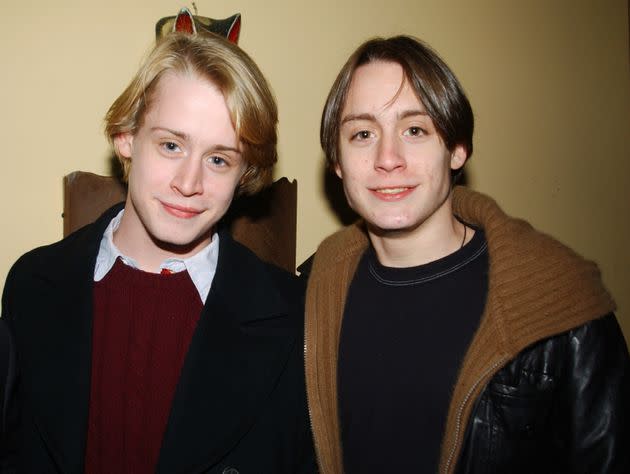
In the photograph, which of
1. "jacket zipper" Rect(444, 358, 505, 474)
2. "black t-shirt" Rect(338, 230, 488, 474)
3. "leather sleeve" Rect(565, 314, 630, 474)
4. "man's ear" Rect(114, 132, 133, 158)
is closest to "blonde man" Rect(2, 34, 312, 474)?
"man's ear" Rect(114, 132, 133, 158)

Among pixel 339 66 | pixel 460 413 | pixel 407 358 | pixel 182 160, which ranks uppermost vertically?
pixel 339 66

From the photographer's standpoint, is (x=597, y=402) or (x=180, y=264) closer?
(x=597, y=402)

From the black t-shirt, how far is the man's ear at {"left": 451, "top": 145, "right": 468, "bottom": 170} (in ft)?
0.66

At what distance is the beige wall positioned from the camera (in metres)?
1.58

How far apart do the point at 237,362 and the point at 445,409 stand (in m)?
0.53

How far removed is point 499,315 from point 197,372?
737 mm

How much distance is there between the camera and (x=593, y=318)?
1228mm

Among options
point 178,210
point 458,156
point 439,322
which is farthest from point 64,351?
point 458,156

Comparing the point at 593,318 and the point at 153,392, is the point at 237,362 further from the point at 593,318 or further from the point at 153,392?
the point at 593,318

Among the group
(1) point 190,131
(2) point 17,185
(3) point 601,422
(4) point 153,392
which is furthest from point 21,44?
(3) point 601,422

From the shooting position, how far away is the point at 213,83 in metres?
1.32

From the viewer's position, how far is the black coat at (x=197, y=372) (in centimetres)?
124

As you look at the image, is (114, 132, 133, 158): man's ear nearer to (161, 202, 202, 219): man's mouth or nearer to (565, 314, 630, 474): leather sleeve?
(161, 202, 202, 219): man's mouth

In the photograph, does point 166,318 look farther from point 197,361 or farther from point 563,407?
point 563,407
